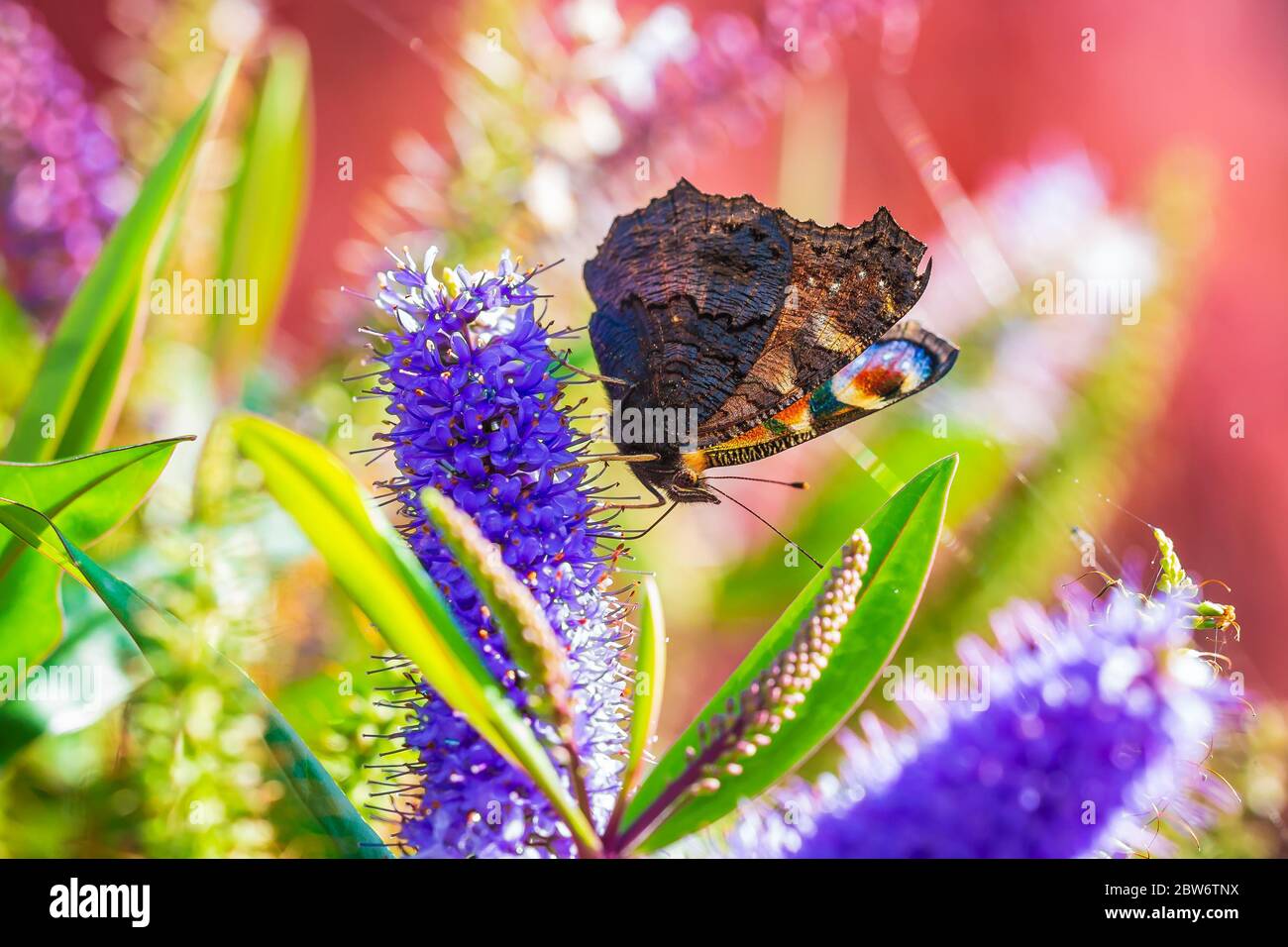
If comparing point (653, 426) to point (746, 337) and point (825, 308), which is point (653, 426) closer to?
point (746, 337)

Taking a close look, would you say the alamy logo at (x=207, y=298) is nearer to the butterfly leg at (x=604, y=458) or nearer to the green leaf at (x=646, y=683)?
the butterfly leg at (x=604, y=458)

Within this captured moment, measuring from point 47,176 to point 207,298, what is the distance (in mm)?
304

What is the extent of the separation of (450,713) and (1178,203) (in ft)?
5.72

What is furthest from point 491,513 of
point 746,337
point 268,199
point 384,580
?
point 268,199

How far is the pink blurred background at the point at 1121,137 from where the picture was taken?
236 cm

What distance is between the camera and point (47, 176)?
1542mm

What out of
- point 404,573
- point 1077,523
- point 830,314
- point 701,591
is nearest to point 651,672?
point 404,573

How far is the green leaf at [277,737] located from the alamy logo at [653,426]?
0.63m
